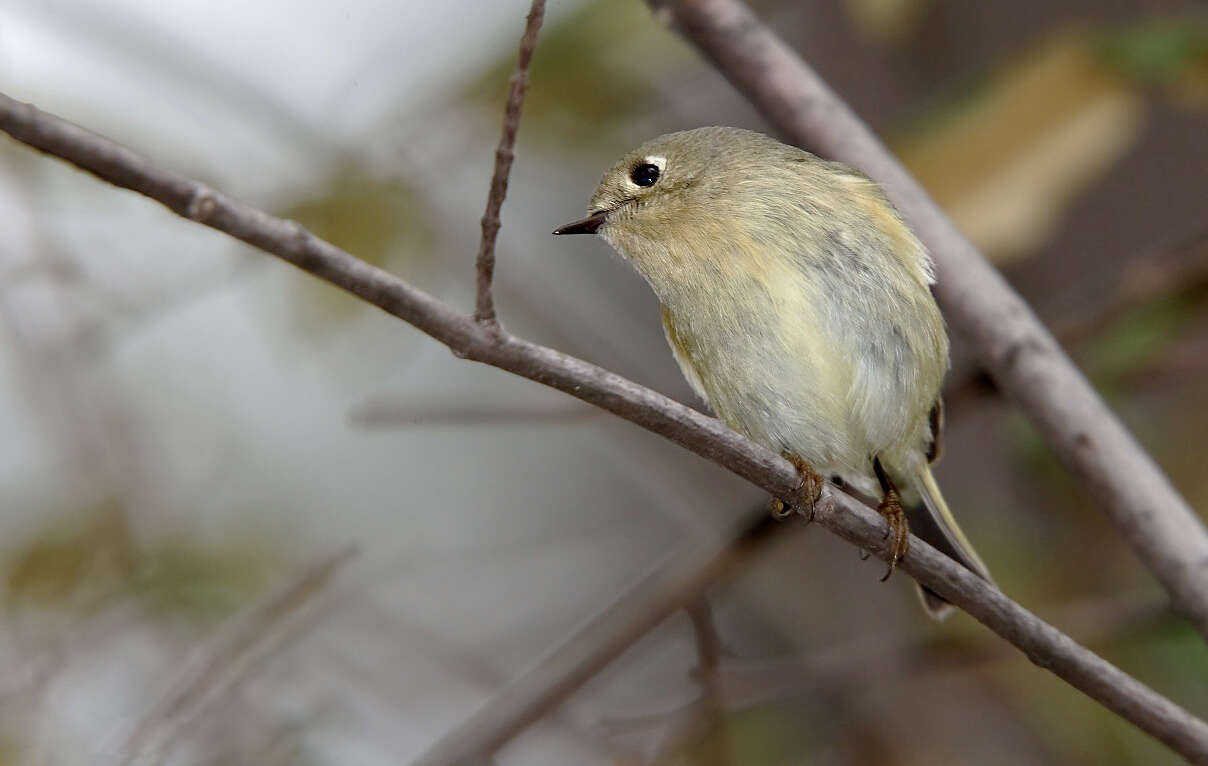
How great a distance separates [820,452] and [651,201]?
538 mm

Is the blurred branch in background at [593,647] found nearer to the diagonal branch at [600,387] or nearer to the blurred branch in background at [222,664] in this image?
the blurred branch in background at [222,664]

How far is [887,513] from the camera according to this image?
2.09 meters

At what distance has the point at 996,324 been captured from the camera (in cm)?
226

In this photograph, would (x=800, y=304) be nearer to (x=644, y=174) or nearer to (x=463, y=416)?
(x=644, y=174)

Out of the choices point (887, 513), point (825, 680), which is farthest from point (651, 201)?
point (825, 680)

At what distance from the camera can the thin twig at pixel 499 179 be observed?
1.28 m

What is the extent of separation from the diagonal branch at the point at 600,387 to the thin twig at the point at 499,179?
0.08ft

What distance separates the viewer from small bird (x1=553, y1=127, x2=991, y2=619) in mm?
2098

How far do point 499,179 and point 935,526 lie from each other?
1.41 m

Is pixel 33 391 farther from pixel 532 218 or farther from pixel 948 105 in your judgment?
pixel 948 105

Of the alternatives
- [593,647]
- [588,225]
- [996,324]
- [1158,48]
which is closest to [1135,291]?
[1158,48]

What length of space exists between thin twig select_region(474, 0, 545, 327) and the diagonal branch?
2 cm

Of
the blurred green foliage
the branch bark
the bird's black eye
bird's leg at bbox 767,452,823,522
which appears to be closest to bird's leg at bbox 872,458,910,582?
bird's leg at bbox 767,452,823,522

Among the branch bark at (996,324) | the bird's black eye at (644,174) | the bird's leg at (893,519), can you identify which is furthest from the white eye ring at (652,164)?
the bird's leg at (893,519)
